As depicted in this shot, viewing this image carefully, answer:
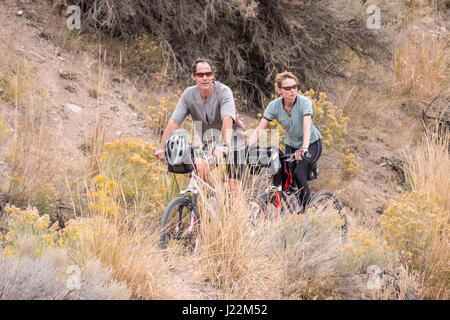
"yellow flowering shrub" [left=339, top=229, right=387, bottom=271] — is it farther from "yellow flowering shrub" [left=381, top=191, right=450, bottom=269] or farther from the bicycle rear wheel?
the bicycle rear wheel

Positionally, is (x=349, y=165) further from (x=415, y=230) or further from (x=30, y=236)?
(x=30, y=236)

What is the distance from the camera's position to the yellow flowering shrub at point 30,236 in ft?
13.9

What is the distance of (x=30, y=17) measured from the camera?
8.80 meters

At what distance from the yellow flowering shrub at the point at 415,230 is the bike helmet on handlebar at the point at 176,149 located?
186cm


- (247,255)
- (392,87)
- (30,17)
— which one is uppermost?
(30,17)

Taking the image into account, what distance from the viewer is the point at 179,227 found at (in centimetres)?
488

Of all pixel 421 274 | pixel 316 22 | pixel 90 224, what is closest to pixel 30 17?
pixel 316 22

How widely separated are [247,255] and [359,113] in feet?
22.3

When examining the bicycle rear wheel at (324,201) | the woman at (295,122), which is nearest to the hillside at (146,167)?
the bicycle rear wheel at (324,201)

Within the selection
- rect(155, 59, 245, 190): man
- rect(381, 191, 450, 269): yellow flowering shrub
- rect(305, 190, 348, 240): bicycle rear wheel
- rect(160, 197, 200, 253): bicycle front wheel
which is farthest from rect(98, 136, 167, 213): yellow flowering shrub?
rect(381, 191, 450, 269): yellow flowering shrub

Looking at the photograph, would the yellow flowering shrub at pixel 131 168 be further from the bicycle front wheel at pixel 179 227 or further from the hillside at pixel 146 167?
the bicycle front wheel at pixel 179 227

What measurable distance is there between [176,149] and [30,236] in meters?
1.26

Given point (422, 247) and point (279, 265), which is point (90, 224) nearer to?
point (279, 265)

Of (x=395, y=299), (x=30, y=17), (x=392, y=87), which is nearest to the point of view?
(x=395, y=299)
